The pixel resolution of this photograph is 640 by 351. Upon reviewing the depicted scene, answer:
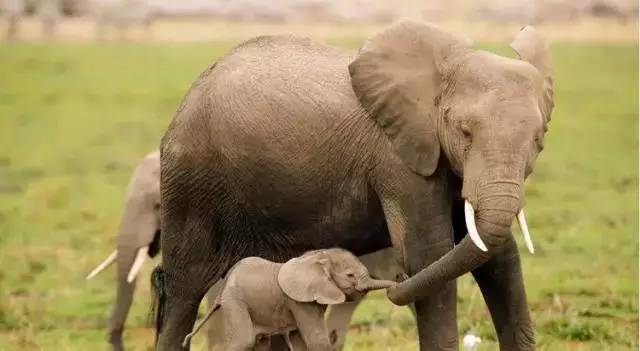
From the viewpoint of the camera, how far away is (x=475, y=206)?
756 cm

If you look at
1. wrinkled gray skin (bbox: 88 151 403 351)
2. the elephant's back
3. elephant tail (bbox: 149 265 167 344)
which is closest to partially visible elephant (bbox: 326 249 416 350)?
wrinkled gray skin (bbox: 88 151 403 351)

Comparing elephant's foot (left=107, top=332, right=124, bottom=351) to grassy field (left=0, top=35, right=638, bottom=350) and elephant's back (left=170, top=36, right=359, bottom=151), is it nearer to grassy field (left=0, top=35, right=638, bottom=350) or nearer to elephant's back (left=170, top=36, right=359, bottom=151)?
grassy field (left=0, top=35, right=638, bottom=350)

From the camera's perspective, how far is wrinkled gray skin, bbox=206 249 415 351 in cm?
977

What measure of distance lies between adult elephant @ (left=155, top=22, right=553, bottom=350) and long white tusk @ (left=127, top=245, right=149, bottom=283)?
1240 millimetres

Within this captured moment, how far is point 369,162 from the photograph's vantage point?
814 cm

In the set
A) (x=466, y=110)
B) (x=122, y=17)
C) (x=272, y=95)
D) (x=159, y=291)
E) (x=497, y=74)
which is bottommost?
(x=122, y=17)

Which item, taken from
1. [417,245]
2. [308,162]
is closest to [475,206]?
[417,245]

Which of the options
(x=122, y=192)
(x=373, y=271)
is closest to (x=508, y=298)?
(x=373, y=271)

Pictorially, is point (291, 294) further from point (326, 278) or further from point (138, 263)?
point (138, 263)

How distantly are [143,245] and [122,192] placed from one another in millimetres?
8086

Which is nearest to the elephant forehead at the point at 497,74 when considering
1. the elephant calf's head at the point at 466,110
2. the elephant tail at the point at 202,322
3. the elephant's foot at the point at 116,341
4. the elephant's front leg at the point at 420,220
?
the elephant calf's head at the point at 466,110

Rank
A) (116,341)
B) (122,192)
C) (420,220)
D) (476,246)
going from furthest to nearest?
(122,192)
(116,341)
(420,220)
(476,246)

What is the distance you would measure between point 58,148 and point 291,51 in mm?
13781

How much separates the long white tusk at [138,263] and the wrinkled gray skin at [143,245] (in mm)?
27
